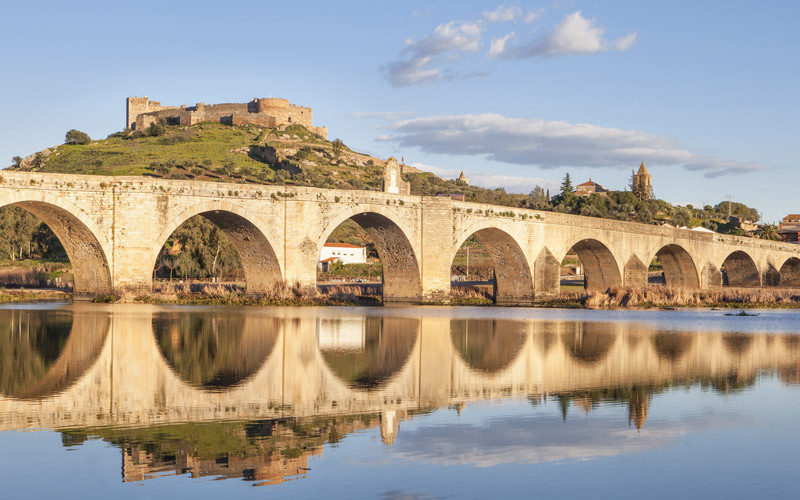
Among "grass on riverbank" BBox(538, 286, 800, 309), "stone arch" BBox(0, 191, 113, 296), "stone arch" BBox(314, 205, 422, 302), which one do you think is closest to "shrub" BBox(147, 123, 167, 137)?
"stone arch" BBox(314, 205, 422, 302)

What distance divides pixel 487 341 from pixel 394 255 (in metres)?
20.6

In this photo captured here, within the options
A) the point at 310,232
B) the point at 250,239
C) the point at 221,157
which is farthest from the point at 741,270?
the point at 250,239

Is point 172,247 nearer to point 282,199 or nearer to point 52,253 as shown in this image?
point 52,253

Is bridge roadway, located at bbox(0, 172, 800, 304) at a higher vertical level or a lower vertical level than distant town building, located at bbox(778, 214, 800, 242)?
lower

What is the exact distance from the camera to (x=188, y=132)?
92625 millimetres

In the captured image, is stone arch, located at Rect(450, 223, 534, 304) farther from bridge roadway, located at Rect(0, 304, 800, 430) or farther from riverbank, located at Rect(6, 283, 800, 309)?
bridge roadway, located at Rect(0, 304, 800, 430)

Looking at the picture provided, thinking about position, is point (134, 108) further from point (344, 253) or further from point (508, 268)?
point (508, 268)

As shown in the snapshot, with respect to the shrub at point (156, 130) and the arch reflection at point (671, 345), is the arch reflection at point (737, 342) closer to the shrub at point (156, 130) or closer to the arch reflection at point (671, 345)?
the arch reflection at point (671, 345)

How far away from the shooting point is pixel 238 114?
324 ft

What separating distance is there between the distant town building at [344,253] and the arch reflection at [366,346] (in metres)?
39.3

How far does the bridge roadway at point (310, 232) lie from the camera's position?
33031mm

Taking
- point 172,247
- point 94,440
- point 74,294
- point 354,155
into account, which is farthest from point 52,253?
point 94,440

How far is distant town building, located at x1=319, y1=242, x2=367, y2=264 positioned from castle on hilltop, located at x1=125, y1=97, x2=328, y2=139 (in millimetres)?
30796

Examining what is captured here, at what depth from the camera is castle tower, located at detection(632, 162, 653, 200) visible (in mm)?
114250
